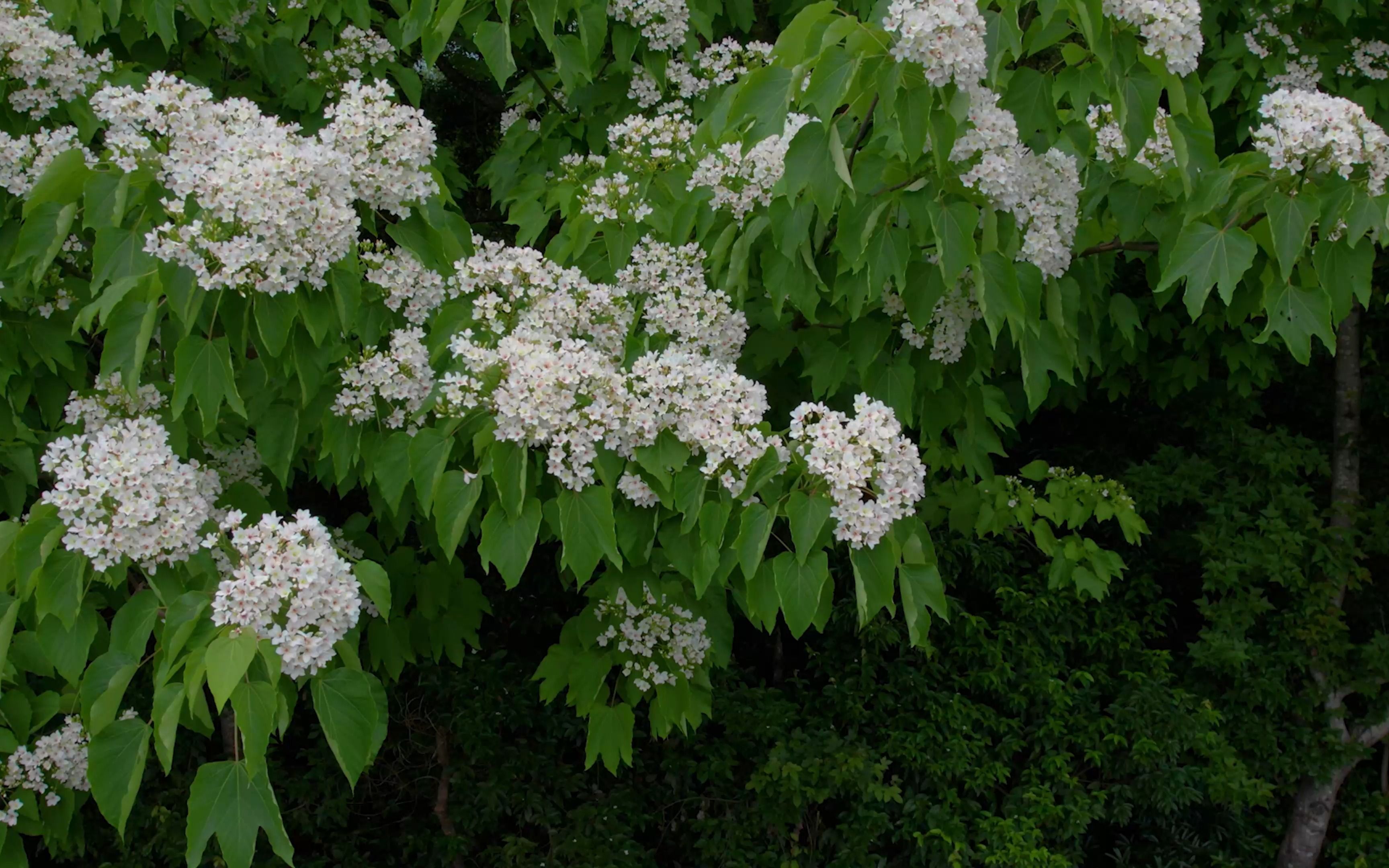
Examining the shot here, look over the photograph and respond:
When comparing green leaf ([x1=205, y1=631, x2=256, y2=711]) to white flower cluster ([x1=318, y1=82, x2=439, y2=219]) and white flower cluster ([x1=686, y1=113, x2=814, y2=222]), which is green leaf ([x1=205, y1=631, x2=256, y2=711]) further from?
white flower cluster ([x1=686, y1=113, x2=814, y2=222])

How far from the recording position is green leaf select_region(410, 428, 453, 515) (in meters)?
2.46

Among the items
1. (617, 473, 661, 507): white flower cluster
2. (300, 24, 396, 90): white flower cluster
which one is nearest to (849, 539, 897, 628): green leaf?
(617, 473, 661, 507): white flower cluster

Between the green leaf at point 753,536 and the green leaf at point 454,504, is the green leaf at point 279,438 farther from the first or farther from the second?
the green leaf at point 753,536

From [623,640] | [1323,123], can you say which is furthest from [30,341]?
[1323,123]

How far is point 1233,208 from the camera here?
108 inches

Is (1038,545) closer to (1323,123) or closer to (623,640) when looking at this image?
(623,640)

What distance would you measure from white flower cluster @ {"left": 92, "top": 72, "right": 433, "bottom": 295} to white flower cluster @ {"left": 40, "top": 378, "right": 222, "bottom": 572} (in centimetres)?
36

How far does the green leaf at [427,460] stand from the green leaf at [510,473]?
4.8 inches

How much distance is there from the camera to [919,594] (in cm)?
240

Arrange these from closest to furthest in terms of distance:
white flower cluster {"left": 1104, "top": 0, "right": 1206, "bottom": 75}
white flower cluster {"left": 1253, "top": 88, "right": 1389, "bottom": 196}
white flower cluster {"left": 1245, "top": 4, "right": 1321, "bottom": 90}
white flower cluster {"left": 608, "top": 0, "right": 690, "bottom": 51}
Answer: white flower cluster {"left": 1104, "top": 0, "right": 1206, "bottom": 75}
white flower cluster {"left": 1253, "top": 88, "right": 1389, "bottom": 196}
white flower cluster {"left": 608, "top": 0, "right": 690, "bottom": 51}
white flower cluster {"left": 1245, "top": 4, "right": 1321, "bottom": 90}

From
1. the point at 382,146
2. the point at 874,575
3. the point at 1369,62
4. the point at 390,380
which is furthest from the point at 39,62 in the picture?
the point at 1369,62

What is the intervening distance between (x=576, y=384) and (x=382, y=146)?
76 cm

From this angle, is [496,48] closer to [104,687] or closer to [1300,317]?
[104,687]

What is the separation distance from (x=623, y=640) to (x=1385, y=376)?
5.01 metres
